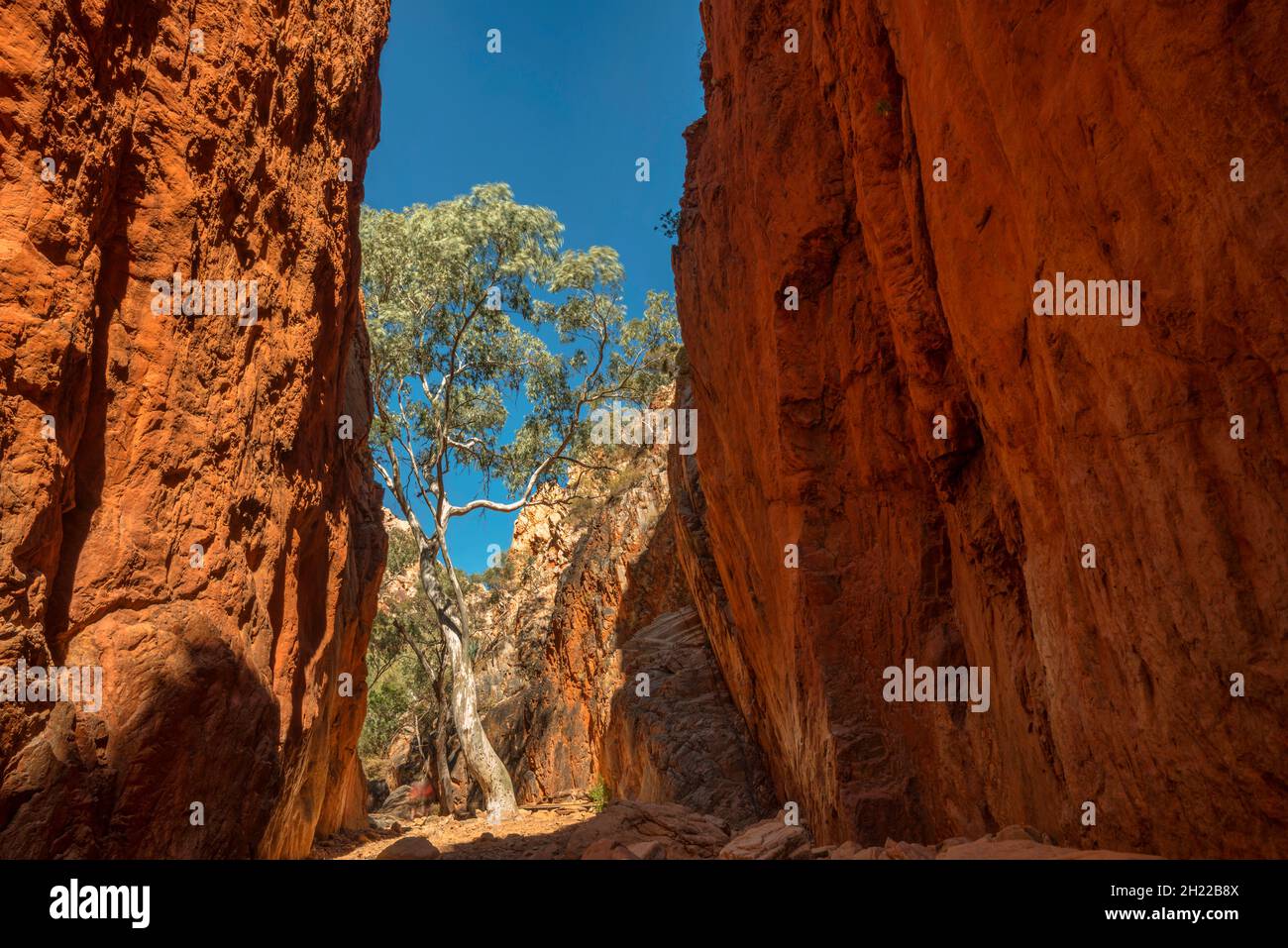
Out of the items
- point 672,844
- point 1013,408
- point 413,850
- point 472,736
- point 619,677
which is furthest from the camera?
point 619,677

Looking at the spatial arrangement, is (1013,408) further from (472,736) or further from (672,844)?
(472,736)

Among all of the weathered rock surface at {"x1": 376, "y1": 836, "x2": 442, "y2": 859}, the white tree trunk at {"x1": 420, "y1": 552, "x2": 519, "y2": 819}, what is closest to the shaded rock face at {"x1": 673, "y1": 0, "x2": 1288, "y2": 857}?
the weathered rock surface at {"x1": 376, "y1": 836, "x2": 442, "y2": 859}

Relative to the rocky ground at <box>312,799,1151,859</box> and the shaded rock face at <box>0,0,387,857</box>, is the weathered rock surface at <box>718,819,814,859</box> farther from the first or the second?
the shaded rock face at <box>0,0,387,857</box>

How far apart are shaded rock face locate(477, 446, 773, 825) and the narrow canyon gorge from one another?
3414mm

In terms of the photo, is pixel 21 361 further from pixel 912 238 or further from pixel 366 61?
pixel 366 61

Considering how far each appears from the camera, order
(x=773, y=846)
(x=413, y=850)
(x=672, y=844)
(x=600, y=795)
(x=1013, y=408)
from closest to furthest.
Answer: (x=1013, y=408) < (x=773, y=846) < (x=413, y=850) < (x=672, y=844) < (x=600, y=795)

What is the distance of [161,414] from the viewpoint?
7219 mm

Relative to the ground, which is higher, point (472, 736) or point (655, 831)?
point (655, 831)

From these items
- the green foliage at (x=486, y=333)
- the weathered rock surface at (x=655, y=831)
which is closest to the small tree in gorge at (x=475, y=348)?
the green foliage at (x=486, y=333)

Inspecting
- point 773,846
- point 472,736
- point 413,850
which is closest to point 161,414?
point 413,850

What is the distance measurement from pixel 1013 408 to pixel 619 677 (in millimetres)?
17098

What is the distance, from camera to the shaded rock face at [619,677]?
1744cm

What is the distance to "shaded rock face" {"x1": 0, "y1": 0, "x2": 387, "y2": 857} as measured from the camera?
555 centimetres
